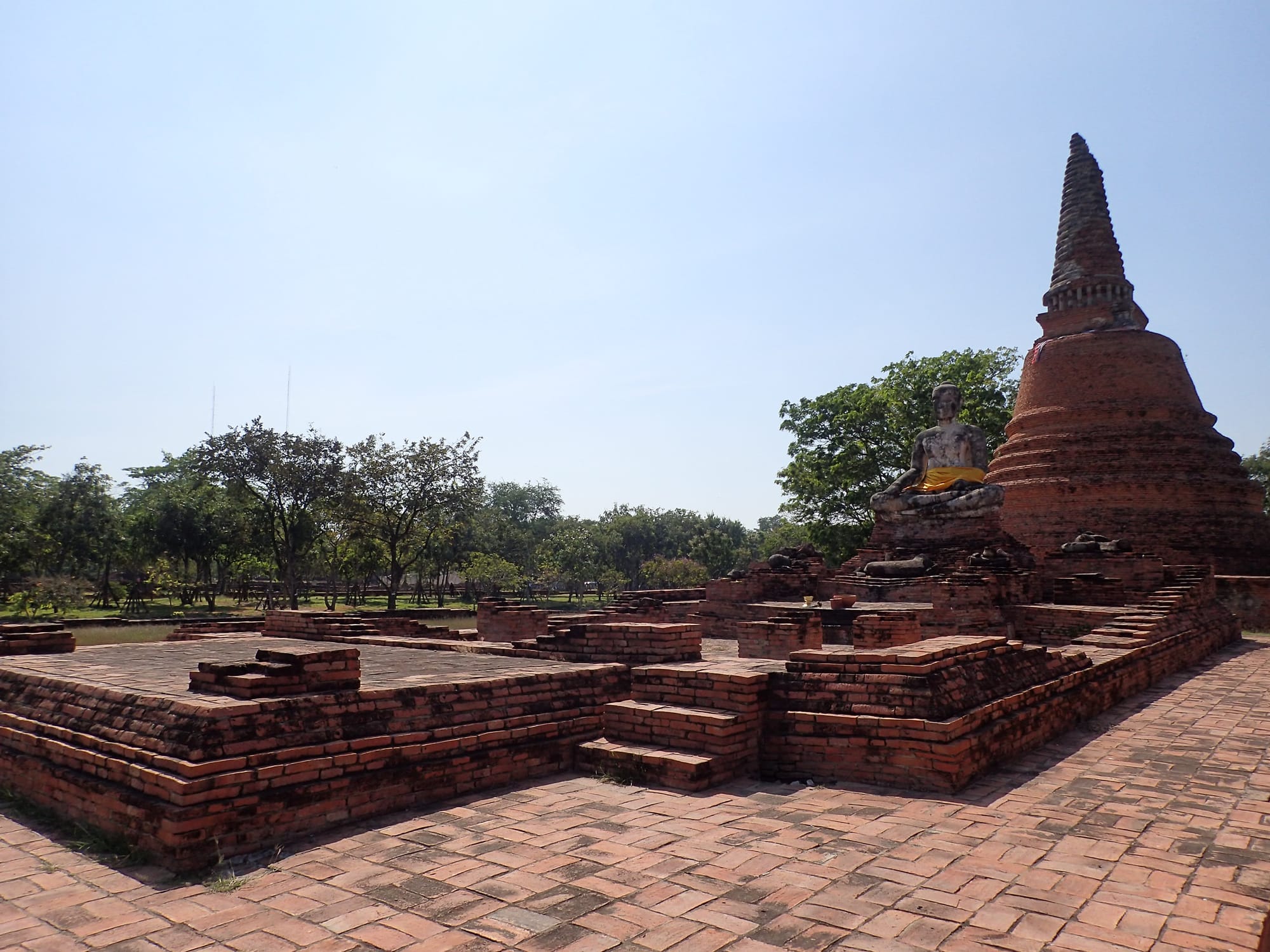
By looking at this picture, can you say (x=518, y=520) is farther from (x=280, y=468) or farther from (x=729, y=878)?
(x=729, y=878)

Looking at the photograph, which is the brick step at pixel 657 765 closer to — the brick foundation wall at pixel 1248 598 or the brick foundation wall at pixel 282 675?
the brick foundation wall at pixel 282 675

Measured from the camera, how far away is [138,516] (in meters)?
34.4

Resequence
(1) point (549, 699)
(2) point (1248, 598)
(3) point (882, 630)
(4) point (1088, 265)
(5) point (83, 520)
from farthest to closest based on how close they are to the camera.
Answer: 1. (5) point (83, 520)
2. (4) point (1088, 265)
3. (2) point (1248, 598)
4. (3) point (882, 630)
5. (1) point (549, 699)

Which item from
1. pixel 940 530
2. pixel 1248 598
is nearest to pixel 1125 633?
pixel 940 530

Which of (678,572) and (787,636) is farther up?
(678,572)

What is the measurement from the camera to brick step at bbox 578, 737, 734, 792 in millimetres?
4863

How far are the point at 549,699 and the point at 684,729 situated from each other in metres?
1.02

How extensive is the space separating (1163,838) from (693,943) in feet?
8.37

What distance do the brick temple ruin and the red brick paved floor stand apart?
27cm

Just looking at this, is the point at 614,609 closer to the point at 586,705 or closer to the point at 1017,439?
the point at 586,705

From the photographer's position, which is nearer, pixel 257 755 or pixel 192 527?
pixel 257 755

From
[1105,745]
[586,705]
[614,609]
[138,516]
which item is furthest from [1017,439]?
[138,516]

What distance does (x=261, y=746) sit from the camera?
4.11 m

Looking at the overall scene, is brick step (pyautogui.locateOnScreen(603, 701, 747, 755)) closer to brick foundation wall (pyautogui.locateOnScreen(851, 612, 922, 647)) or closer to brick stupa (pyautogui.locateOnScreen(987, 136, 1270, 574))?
brick foundation wall (pyautogui.locateOnScreen(851, 612, 922, 647))
